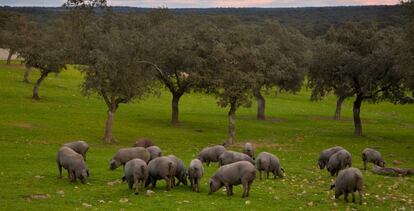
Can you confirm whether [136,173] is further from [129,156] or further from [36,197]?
[129,156]

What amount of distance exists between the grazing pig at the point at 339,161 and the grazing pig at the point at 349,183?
20.9ft

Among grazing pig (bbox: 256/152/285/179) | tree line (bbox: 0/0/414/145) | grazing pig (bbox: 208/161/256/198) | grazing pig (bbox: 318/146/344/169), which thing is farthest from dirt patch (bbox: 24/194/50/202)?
tree line (bbox: 0/0/414/145)

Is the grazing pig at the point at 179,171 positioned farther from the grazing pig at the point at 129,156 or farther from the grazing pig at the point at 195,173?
the grazing pig at the point at 129,156

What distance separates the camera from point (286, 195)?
2598 centimetres

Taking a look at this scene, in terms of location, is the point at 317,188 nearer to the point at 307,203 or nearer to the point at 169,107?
the point at 307,203

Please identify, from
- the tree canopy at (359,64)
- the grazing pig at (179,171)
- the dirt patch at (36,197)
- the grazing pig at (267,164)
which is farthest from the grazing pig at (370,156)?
the dirt patch at (36,197)

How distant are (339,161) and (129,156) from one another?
38.5 feet

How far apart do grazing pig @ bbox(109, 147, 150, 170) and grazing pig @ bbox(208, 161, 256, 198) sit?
683 cm

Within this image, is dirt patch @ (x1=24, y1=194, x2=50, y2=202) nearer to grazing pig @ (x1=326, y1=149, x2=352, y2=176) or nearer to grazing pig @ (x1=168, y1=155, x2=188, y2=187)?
grazing pig @ (x1=168, y1=155, x2=188, y2=187)

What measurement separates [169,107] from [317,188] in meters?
50.1

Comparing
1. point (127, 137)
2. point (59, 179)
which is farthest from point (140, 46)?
point (59, 179)

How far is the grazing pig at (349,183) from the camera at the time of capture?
24.2m

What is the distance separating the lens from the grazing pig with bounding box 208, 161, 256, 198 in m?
24.9

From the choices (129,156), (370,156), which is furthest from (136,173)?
(370,156)
